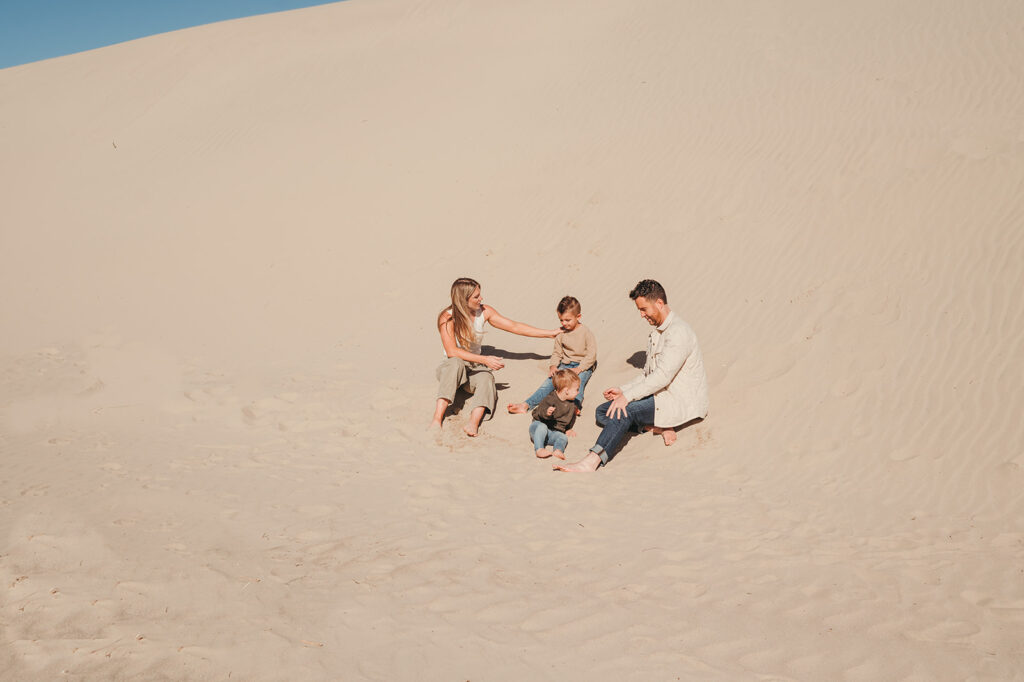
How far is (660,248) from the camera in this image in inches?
397

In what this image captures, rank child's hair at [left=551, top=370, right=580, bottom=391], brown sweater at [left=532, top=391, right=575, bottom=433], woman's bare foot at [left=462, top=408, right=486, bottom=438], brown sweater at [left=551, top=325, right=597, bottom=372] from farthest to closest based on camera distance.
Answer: brown sweater at [left=551, top=325, right=597, bottom=372]
woman's bare foot at [left=462, top=408, right=486, bottom=438]
brown sweater at [left=532, top=391, right=575, bottom=433]
child's hair at [left=551, top=370, right=580, bottom=391]

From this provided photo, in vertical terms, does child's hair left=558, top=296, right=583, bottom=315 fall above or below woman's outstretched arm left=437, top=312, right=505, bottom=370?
above

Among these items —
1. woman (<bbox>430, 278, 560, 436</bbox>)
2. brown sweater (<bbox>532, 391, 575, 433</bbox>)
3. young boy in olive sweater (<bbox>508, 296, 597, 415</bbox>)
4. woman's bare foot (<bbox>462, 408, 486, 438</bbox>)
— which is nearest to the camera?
brown sweater (<bbox>532, 391, 575, 433</bbox>)

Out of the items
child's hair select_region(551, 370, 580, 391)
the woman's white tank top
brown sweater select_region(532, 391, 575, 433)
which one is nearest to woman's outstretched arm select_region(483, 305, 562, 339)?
the woman's white tank top

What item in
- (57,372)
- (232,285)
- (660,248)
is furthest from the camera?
(232,285)

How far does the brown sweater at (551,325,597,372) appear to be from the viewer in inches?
274

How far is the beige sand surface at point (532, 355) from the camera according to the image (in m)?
3.46

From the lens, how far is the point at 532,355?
8.55 metres

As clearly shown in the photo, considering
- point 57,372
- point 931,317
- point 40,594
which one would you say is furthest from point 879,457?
point 57,372

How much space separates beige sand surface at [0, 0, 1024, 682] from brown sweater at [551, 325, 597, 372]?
22.2 inches

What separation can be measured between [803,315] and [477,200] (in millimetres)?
6412

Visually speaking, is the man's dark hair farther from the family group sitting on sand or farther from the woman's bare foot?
the woman's bare foot

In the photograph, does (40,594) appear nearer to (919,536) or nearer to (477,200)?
(919,536)

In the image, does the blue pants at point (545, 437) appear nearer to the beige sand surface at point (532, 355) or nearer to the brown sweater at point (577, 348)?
the beige sand surface at point (532, 355)
